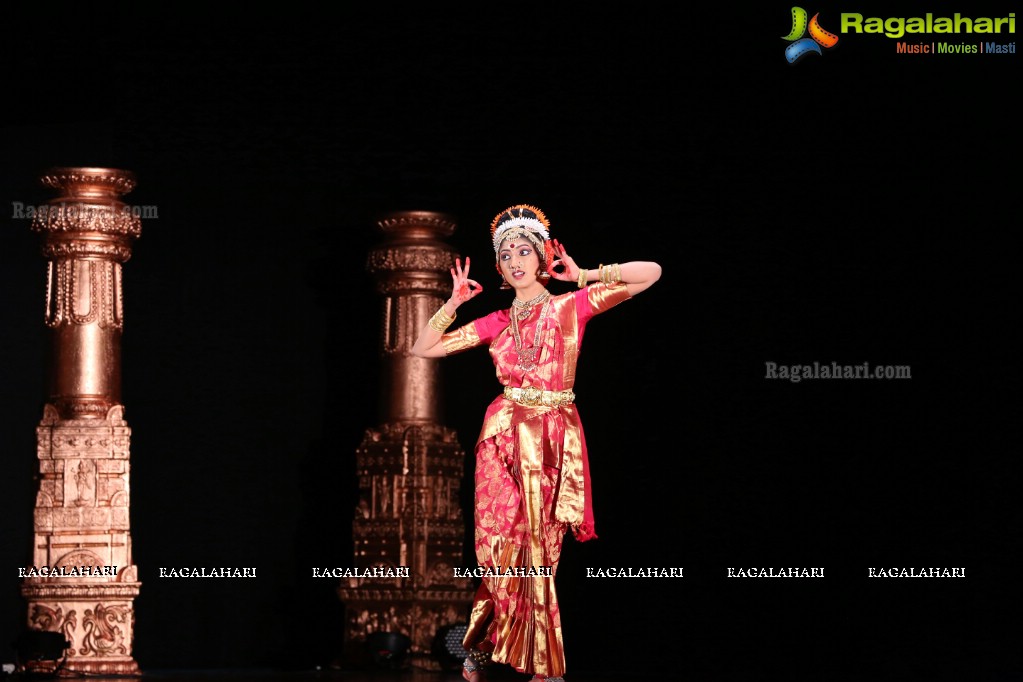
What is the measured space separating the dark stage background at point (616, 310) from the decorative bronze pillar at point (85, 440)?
28 cm

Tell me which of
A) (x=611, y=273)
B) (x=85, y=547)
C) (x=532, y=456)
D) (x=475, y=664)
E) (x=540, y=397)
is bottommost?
(x=475, y=664)

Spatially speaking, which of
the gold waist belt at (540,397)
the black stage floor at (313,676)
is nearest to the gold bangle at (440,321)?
the gold waist belt at (540,397)

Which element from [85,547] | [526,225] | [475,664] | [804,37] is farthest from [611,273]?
[85,547]

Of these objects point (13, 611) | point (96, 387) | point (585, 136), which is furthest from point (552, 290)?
point (13, 611)

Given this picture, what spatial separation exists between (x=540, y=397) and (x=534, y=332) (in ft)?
0.72

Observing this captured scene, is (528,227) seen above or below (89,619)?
above

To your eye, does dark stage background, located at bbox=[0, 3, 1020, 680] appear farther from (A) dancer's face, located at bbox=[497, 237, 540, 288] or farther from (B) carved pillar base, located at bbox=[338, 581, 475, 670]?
(A) dancer's face, located at bbox=[497, 237, 540, 288]

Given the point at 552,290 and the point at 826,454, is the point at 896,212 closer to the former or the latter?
the point at 826,454

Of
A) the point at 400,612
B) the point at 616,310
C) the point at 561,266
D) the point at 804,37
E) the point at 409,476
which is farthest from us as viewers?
the point at 616,310

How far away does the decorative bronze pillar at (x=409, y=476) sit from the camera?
7.59 meters

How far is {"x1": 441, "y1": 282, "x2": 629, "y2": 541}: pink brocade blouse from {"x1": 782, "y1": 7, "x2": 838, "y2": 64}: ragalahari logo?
7.11ft

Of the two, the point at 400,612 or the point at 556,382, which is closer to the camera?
the point at 556,382

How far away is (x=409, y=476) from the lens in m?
7.68

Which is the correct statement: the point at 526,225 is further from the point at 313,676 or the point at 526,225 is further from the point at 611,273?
the point at 313,676
